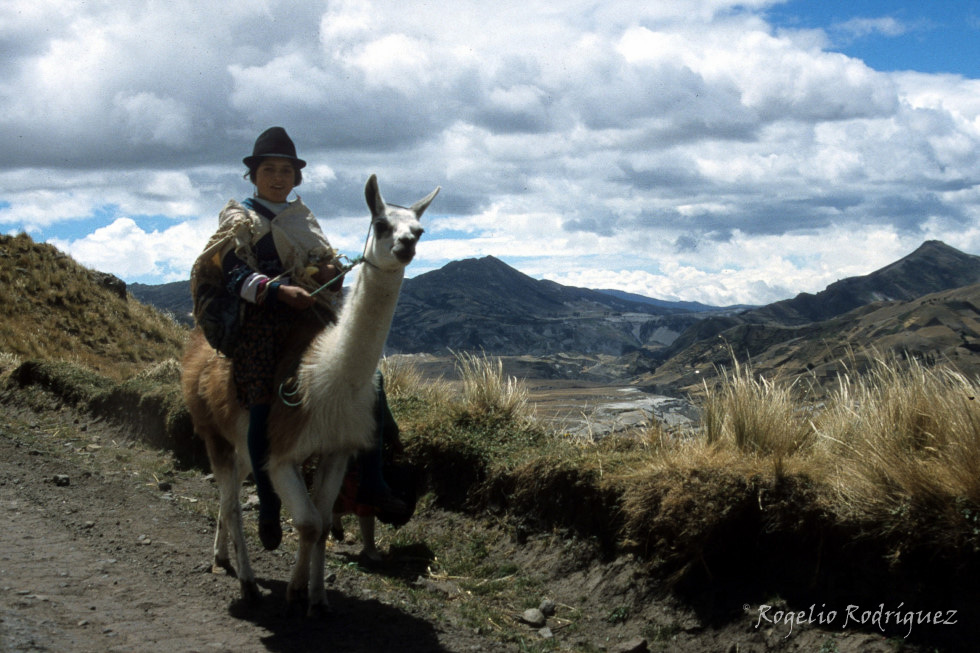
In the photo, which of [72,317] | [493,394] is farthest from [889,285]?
[493,394]

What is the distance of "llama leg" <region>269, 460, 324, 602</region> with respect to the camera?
4582 millimetres

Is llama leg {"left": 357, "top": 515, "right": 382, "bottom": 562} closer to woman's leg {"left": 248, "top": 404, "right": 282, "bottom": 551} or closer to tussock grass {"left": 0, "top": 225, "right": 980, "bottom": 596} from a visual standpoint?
tussock grass {"left": 0, "top": 225, "right": 980, "bottom": 596}

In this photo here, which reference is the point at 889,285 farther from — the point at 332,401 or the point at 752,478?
the point at 332,401

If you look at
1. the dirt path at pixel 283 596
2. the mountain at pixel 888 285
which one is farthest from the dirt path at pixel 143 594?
the mountain at pixel 888 285

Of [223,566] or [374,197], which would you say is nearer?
[374,197]

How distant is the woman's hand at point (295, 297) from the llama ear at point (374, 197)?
24.9 inches

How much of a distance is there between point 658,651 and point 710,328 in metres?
43.7

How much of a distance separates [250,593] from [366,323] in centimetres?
189

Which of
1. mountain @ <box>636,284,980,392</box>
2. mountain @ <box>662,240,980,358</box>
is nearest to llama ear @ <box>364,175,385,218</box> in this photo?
mountain @ <box>636,284,980,392</box>

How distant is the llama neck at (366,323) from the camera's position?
4461 millimetres

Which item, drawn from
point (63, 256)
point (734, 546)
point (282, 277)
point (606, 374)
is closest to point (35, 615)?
point (282, 277)

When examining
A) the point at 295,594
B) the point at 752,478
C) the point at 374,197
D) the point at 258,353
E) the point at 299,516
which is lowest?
the point at 295,594

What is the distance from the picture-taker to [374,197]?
4602 mm

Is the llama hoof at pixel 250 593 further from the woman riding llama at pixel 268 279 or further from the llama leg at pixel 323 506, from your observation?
the llama leg at pixel 323 506
